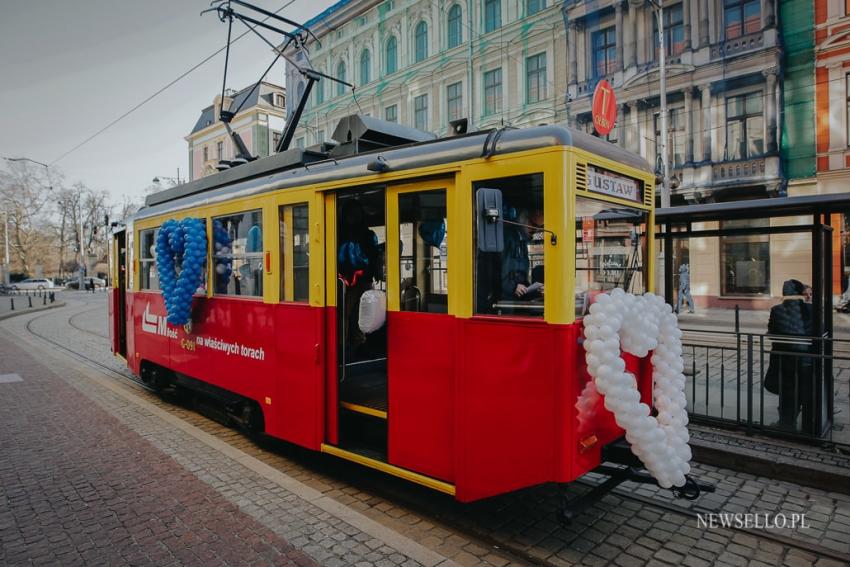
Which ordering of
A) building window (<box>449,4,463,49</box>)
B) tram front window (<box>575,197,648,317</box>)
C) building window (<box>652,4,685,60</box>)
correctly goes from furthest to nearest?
1. building window (<box>449,4,463,49</box>)
2. building window (<box>652,4,685,60</box>)
3. tram front window (<box>575,197,648,317</box>)

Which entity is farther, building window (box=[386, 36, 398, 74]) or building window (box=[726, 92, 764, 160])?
building window (box=[386, 36, 398, 74])

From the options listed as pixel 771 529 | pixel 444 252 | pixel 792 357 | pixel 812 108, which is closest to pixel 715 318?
pixel 812 108

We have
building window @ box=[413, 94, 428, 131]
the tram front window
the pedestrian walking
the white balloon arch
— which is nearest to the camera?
the white balloon arch

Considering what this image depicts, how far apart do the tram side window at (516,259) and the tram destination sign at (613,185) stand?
0.47 m

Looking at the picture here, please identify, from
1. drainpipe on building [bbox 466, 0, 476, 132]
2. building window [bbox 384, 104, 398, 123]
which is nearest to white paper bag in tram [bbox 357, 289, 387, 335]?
drainpipe on building [bbox 466, 0, 476, 132]

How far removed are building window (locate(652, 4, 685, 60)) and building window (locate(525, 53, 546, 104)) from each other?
14.6ft

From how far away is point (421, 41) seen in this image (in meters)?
27.6

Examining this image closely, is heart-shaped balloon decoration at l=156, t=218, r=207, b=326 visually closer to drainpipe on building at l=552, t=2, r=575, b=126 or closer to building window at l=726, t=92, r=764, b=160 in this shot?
drainpipe on building at l=552, t=2, r=575, b=126

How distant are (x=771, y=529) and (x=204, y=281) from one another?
6212mm

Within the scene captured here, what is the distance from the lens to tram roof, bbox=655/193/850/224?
19.1 feet

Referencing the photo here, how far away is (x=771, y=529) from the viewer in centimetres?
425

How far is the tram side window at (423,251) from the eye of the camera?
14.4ft

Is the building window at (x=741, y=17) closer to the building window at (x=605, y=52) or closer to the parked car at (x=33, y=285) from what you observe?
the building window at (x=605, y=52)

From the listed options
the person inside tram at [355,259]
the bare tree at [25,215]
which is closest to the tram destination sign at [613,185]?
the person inside tram at [355,259]
